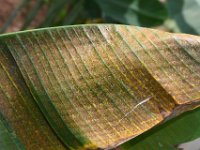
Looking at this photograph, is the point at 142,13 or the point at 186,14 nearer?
the point at 186,14

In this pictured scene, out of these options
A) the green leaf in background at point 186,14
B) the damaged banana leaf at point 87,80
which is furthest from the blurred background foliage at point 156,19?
the damaged banana leaf at point 87,80

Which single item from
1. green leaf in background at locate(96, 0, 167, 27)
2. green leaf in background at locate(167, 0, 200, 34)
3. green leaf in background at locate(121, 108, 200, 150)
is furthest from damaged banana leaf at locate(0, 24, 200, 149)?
green leaf in background at locate(96, 0, 167, 27)

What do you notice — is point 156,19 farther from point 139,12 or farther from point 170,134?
point 170,134

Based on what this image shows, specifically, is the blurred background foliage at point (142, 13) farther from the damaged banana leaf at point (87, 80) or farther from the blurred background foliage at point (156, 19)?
the damaged banana leaf at point (87, 80)

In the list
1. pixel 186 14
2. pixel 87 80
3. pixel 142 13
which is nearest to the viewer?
pixel 87 80

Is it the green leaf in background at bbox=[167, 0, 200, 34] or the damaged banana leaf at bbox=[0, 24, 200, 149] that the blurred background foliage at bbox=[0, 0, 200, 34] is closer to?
the green leaf in background at bbox=[167, 0, 200, 34]

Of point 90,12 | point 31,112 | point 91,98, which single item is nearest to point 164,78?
point 91,98

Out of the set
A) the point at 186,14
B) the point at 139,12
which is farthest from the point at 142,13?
the point at 186,14
